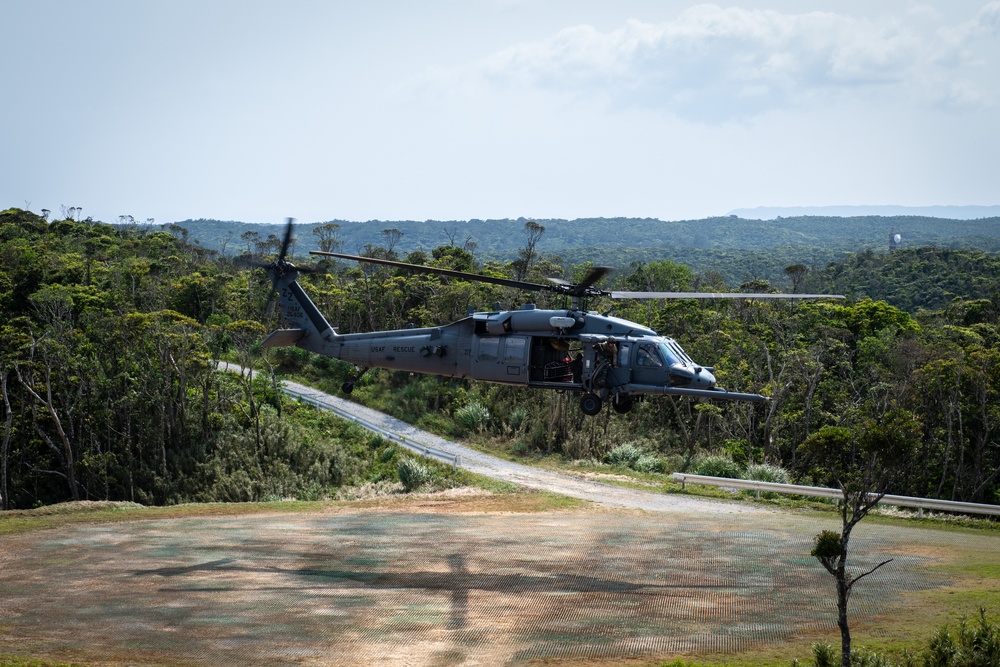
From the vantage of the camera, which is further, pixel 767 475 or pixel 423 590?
pixel 767 475

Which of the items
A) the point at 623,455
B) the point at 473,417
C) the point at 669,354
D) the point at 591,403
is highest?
the point at 669,354

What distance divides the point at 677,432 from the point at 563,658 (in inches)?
1338

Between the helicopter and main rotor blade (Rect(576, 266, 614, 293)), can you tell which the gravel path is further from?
main rotor blade (Rect(576, 266, 614, 293))

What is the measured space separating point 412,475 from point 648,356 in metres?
15.7

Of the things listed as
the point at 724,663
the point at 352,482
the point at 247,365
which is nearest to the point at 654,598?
the point at 724,663

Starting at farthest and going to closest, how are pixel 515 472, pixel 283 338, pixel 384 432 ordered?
pixel 384 432
pixel 515 472
pixel 283 338

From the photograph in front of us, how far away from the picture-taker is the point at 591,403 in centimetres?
2206

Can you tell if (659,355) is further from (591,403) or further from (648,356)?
(591,403)

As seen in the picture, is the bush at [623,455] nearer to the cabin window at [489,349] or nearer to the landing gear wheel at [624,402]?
the landing gear wheel at [624,402]

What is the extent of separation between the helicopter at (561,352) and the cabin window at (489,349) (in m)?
0.03

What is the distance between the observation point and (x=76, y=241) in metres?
77.6

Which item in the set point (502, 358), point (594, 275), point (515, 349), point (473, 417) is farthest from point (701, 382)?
point (473, 417)

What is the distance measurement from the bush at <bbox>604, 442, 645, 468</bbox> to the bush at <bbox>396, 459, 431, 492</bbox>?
31.3 ft

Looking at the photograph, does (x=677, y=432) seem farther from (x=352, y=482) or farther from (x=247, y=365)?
(x=247, y=365)
